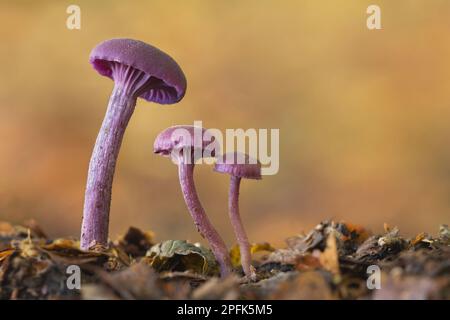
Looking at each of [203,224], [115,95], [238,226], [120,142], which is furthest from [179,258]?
[115,95]

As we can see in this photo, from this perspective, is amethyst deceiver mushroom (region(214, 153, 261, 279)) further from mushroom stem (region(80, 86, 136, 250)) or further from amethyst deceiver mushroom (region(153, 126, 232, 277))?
mushroom stem (region(80, 86, 136, 250))

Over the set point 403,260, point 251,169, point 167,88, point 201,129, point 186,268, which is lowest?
point 186,268

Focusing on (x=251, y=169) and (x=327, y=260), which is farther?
(x=251, y=169)

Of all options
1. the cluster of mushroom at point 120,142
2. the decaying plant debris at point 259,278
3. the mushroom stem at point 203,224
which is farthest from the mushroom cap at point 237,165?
the decaying plant debris at point 259,278

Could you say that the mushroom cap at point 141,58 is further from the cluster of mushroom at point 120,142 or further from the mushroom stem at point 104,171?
the mushroom stem at point 104,171

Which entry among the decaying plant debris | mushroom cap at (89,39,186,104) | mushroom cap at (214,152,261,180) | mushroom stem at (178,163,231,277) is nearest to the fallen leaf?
mushroom stem at (178,163,231,277)
